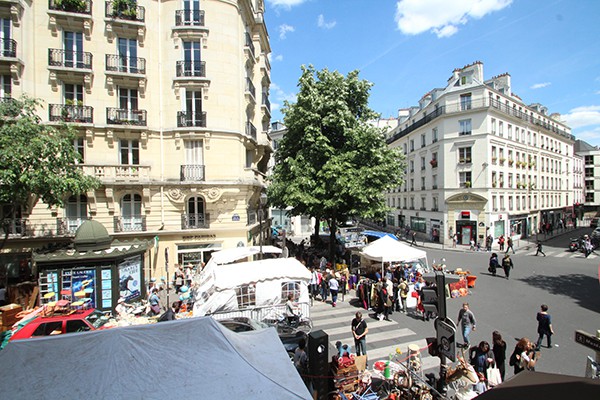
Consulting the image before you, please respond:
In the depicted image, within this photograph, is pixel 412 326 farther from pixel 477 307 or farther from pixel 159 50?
pixel 159 50

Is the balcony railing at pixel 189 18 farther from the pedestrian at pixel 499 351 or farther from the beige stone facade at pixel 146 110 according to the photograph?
the pedestrian at pixel 499 351

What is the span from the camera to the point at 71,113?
1733cm

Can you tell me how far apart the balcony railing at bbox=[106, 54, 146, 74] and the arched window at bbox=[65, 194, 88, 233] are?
7941mm

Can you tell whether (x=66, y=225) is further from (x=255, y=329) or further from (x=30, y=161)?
(x=255, y=329)

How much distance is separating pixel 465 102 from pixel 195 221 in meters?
31.6

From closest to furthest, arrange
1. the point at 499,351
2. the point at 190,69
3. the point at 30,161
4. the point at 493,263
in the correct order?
1. the point at 499,351
2. the point at 30,161
3. the point at 190,69
4. the point at 493,263

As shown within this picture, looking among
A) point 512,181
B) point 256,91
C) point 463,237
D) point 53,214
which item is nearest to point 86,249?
point 53,214

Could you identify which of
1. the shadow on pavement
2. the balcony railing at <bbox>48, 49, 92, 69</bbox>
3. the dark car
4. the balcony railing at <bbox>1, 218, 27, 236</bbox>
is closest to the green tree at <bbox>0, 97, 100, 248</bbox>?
the balcony railing at <bbox>1, 218, 27, 236</bbox>

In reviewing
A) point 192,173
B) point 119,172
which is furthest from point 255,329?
point 119,172

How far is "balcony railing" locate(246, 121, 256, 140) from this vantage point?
2152 cm

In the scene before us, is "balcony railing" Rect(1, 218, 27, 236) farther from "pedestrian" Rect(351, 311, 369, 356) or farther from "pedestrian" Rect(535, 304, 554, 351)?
Result: "pedestrian" Rect(535, 304, 554, 351)

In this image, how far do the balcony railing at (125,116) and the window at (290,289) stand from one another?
1350 cm

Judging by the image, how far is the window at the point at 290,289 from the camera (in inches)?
486

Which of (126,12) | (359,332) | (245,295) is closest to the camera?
(359,332)
